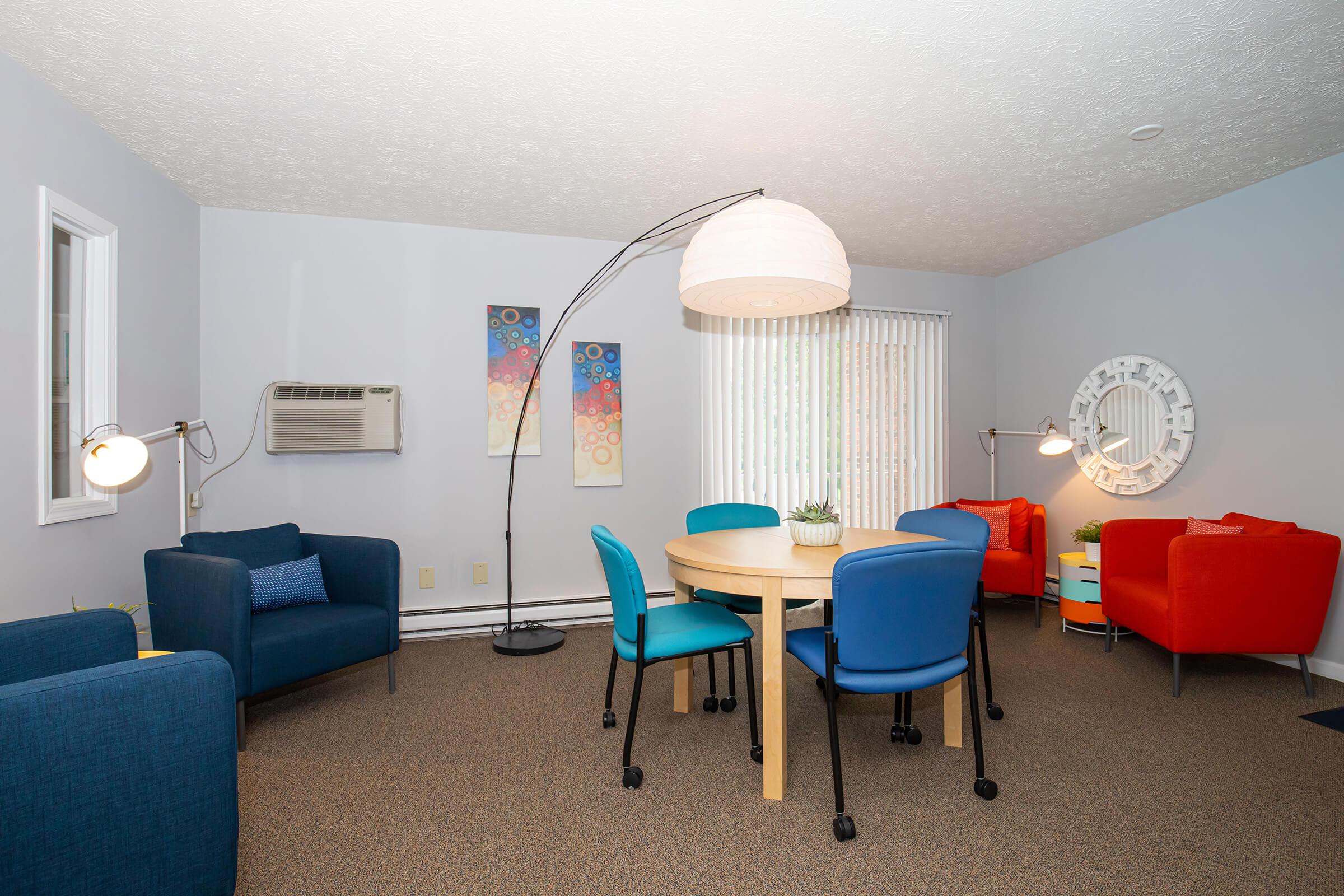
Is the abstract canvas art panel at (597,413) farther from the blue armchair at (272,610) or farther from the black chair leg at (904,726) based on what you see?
the black chair leg at (904,726)

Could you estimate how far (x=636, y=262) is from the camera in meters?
4.68

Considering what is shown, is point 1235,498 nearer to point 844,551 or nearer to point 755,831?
point 844,551

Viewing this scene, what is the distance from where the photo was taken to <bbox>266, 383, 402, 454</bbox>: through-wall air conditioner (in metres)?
3.93

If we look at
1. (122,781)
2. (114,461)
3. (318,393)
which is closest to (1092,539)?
(122,781)

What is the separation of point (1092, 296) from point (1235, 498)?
1653 mm

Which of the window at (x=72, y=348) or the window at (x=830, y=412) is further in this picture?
the window at (x=830, y=412)

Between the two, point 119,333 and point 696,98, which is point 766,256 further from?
point 119,333

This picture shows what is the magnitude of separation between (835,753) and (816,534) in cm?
91

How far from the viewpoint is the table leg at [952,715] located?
263 centimetres

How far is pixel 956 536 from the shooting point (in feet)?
10.1

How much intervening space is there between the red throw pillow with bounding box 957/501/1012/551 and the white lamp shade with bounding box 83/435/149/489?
184 inches

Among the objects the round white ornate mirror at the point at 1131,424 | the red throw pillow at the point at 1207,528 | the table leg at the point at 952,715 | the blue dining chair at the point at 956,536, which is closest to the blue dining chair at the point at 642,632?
the blue dining chair at the point at 956,536

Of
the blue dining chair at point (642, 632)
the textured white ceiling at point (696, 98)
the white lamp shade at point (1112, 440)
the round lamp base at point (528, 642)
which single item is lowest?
the round lamp base at point (528, 642)

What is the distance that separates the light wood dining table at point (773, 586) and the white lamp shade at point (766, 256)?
97cm
